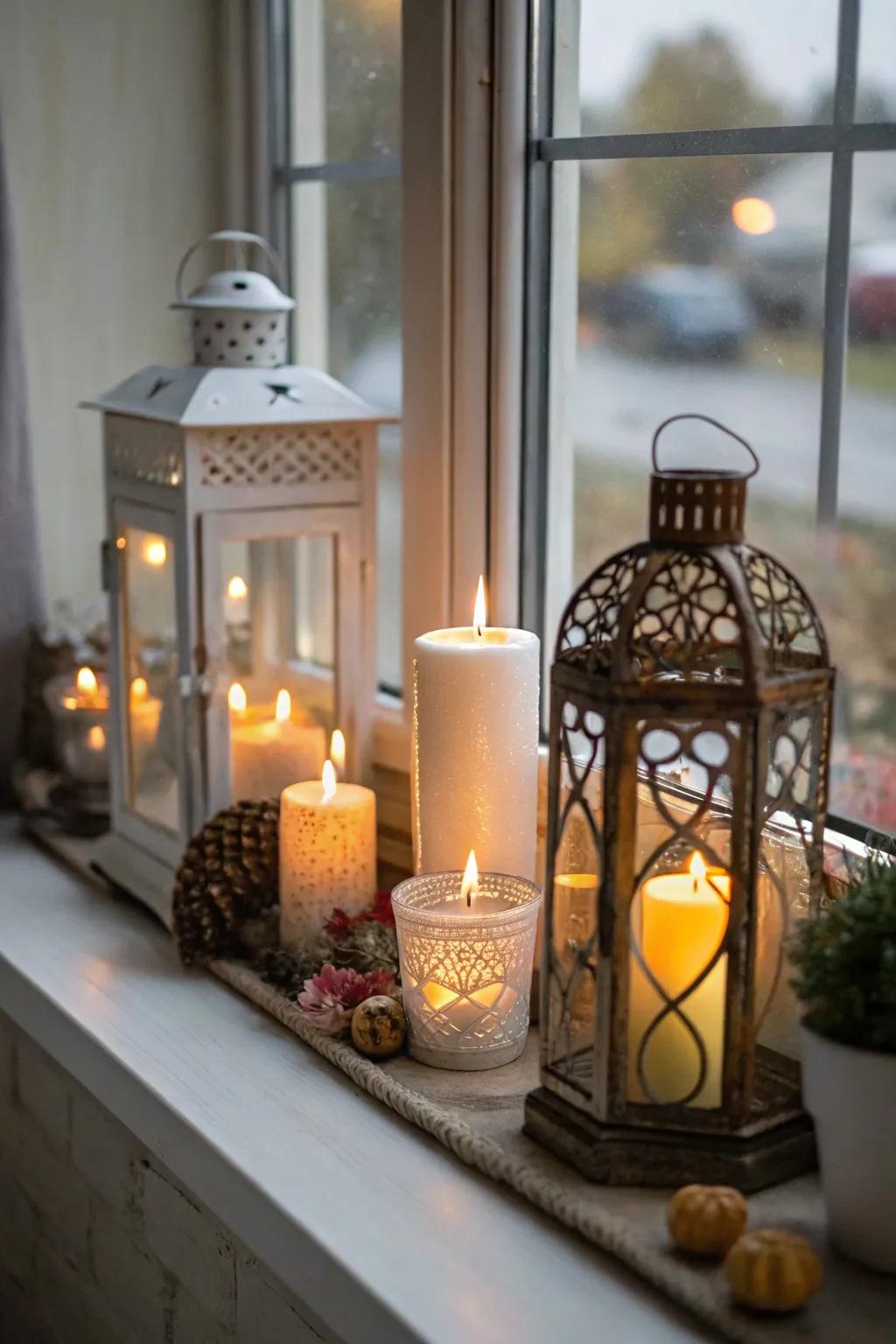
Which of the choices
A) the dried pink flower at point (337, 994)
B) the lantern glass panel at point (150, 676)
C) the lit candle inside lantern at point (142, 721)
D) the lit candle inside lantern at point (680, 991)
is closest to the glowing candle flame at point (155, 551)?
the lantern glass panel at point (150, 676)

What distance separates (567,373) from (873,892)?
0.64 meters

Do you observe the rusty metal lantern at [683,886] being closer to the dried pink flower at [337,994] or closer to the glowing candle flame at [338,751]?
the dried pink flower at [337,994]

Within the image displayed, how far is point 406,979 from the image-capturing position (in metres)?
1.12

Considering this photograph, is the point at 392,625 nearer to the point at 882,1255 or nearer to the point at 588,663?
the point at 588,663

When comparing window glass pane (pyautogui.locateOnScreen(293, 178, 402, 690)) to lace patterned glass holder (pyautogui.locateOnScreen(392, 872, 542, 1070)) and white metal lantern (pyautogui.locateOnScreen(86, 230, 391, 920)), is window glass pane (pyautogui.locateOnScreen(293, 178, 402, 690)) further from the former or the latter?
lace patterned glass holder (pyautogui.locateOnScreen(392, 872, 542, 1070))

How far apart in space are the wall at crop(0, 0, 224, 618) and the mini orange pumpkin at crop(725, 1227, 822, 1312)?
4.01ft

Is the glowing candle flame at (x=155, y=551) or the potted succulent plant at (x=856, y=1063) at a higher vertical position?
the glowing candle flame at (x=155, y=551)

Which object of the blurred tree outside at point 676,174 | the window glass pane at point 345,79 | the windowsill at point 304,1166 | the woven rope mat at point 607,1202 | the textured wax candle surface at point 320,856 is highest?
the window glass pane at point 345,79

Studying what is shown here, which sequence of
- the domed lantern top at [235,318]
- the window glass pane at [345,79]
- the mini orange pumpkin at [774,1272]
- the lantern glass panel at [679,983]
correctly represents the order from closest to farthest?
the mini orange pumpkin at [774,1272] → the lantern glass panel at [679,983] → the domed lantern top at [235,318] → the window glass pane at [345,79]

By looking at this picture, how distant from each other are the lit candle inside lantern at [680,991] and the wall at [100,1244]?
0.90 feet

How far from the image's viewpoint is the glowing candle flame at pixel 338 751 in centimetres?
140

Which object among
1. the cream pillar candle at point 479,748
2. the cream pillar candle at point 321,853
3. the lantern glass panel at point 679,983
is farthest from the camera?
the cream pillar candle at point 321,853

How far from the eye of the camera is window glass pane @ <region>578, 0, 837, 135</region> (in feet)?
3.64

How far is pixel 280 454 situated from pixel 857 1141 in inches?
31.1
